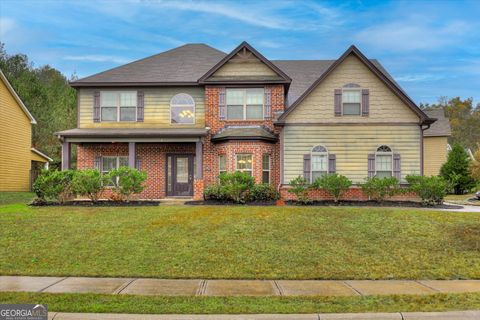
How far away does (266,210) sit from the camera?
45.9 ft

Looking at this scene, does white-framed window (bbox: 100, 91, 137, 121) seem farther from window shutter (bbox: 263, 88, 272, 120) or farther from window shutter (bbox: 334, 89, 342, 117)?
window shutter (bbox: 334, 89, 342, 117)

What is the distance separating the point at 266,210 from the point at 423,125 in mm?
9004

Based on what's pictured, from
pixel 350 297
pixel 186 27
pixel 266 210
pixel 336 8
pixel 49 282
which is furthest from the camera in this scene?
pixel 186 27

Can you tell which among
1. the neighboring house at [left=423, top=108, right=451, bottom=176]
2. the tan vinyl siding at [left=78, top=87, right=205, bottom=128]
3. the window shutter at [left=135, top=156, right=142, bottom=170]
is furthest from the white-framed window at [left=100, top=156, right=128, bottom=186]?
the neighboring house at [left=423, top=108, right=451, bottom=176]

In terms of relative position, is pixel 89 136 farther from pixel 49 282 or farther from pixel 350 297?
pixel 350 297

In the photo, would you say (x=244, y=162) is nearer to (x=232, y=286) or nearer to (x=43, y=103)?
(x=232, y=286)

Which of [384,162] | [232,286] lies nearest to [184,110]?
[384,162]

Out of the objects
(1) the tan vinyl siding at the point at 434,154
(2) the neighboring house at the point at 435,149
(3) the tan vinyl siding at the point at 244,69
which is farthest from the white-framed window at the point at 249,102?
(1) the tan vinyl siding at the point at 434,154

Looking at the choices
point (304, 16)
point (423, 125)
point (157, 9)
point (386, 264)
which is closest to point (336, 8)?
point (304, 16)

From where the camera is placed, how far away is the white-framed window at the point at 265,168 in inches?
744

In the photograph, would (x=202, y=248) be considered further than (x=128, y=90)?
No

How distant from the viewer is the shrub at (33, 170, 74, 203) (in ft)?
53.1

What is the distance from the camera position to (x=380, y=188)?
1733 cm

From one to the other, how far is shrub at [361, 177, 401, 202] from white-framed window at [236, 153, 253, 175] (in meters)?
4.93
